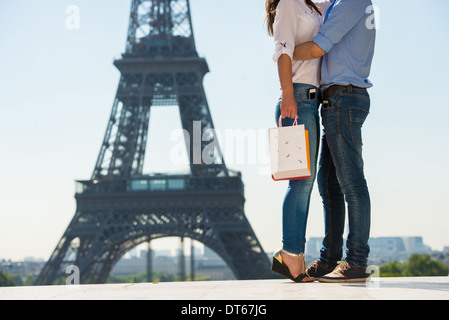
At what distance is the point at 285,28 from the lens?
498 centimetres

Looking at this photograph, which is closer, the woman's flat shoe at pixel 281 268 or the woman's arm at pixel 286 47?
the woman's arm at pixel 286 47

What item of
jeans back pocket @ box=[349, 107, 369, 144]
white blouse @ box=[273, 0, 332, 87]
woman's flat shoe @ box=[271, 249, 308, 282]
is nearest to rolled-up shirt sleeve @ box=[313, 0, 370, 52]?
white blouse @ box=[273, 0, 332, 87]

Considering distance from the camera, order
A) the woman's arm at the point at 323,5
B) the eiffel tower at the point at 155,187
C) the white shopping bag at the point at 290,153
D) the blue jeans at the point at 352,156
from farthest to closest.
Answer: the eiffel tower at the point at 155,187, the woman's arm at the point at 323,5, the blue jeans at the point at 352,156, the white shopping bag at the point at 290,153

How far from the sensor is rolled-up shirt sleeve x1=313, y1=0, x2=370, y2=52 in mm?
4934

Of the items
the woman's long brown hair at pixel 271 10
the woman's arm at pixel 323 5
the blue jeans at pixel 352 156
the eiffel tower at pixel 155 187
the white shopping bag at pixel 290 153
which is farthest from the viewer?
the eiffel tower at pixel 155 187

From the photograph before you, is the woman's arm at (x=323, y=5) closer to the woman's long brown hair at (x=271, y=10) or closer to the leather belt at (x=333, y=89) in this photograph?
the woman's long brown hair at (x=271, y=10)

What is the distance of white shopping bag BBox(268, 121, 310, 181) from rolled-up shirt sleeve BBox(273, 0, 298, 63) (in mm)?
597

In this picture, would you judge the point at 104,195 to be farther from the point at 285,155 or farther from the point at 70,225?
the point at 285,155

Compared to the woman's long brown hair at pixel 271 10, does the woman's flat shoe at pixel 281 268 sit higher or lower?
lower

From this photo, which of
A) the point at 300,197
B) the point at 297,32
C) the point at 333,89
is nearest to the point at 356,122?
the point at 333,89

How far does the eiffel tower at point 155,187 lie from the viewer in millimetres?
31500

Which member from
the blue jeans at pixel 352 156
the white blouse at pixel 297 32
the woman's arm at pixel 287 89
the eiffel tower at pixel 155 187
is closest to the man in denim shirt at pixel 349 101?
the blue jeans at pixel 352 156

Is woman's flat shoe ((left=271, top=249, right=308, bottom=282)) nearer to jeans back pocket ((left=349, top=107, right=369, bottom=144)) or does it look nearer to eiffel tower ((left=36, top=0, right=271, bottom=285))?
jeans back pocket ((left=349, top=107, right=369, bottom=144))

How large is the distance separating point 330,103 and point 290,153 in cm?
57
